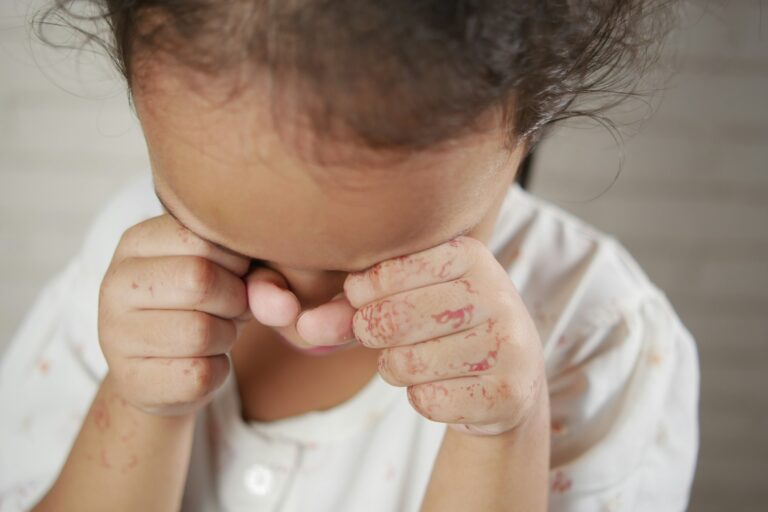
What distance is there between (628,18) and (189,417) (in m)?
0.47

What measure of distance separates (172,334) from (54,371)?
1.00 feet

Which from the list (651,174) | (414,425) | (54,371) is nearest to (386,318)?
(414,425)

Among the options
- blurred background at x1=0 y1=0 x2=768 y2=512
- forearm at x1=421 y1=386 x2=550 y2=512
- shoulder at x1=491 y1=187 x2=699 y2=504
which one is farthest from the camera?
blurred background at x1=0 y1=0 x2=768 y2=512

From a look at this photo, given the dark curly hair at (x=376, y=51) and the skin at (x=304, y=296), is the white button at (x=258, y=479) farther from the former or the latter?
the dark curly hair at (x=376, y=51)

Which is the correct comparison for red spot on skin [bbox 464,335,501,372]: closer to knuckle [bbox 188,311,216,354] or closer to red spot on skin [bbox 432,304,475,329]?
red spot on skin [bbox 432,304,475,329]

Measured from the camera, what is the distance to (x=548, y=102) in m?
0.44

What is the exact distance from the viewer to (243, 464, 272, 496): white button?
0.68 metres

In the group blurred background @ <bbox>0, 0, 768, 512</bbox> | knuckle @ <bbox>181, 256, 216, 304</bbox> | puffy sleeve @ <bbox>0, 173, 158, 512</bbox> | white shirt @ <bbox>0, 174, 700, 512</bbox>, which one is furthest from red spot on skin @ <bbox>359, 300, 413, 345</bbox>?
blurred background @ <bbox>0, 0, 768, 512</bbox>

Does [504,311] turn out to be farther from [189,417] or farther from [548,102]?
[189,417]

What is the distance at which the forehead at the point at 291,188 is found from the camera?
0.36m

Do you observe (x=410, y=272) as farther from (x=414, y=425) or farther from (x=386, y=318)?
(x=414, y=425)

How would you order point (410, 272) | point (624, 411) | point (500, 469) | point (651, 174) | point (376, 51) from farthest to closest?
1. point (651, 174)
2. point (624, 411)
3. point (500, 469)
4. point (410, 272)
5. point (376, 51)

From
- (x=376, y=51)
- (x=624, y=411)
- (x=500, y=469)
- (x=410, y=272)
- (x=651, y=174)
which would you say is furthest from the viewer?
(x=651, y=174)

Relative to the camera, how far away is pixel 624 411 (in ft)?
2.19
